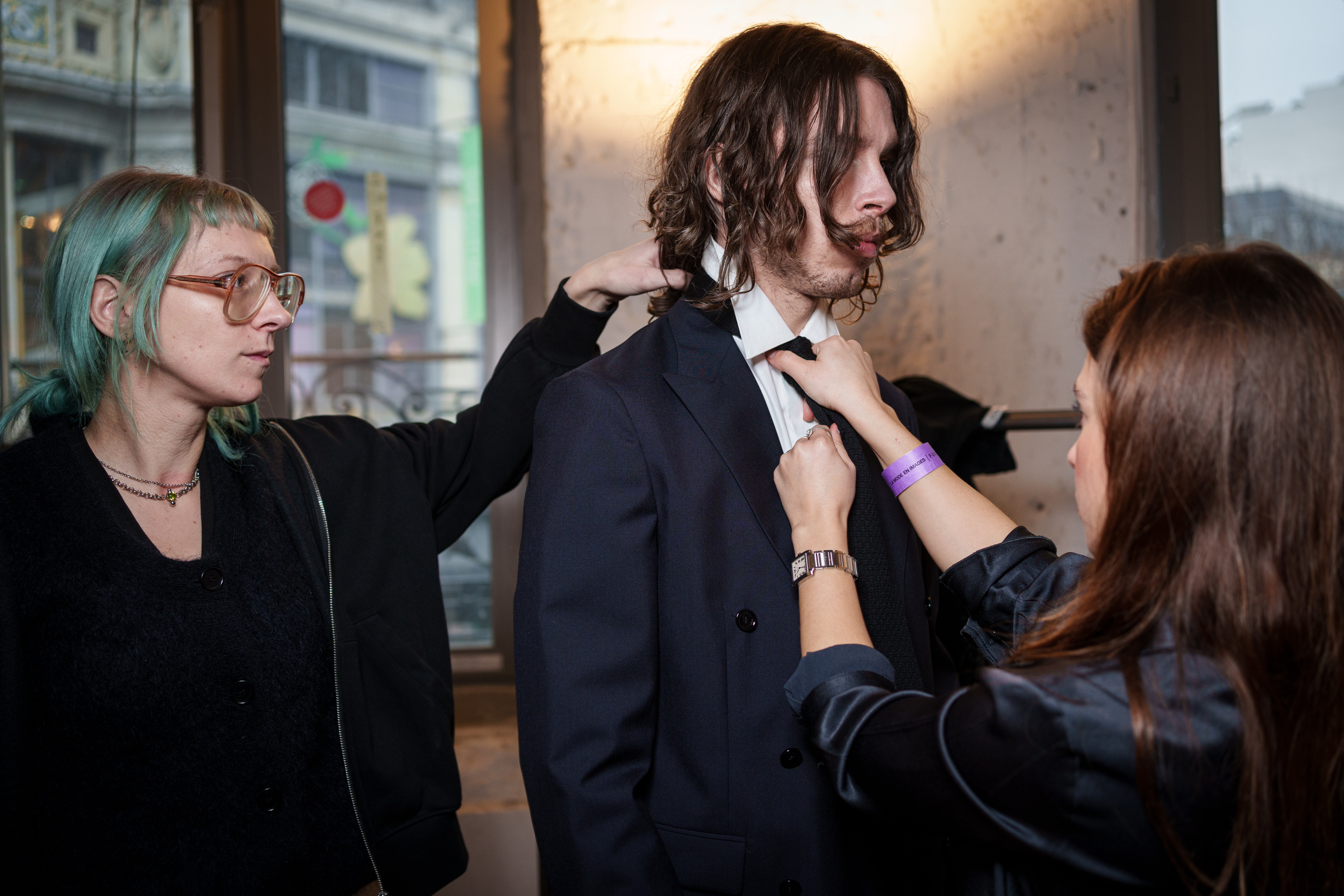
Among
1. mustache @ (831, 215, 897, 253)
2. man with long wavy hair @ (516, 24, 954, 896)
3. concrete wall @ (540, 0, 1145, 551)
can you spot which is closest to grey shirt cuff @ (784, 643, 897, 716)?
man with long wavy hair @ (516, 24, 954, 896)

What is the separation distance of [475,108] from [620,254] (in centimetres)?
270

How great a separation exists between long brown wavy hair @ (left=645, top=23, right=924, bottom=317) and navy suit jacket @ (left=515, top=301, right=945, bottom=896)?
0.27 metres

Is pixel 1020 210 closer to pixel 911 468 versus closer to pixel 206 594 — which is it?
pixel 911 468

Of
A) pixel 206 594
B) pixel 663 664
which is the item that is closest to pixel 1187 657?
pixel 663 664

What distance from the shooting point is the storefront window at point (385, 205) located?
3.69 metres

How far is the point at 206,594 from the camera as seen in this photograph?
4.33 ft

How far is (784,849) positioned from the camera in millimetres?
1168

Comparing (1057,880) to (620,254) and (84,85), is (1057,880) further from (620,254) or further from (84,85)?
(84,85)

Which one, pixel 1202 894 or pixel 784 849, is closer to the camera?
pixel 1202 894

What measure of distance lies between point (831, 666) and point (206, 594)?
912 millimetres

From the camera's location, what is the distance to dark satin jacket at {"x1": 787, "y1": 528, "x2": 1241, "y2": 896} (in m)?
0.84

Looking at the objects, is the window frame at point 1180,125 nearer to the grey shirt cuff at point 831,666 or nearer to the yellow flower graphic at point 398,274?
the grey shirt cuff at point 831,666

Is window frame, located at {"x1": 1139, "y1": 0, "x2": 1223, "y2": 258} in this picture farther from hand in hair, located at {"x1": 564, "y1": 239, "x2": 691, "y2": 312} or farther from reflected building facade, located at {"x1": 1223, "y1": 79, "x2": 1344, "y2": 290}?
hand in hair, located at {"x1": 564, "y1": 239, "x2": 691, "y2": 312}

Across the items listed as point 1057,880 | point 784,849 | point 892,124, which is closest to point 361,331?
point 892,124
